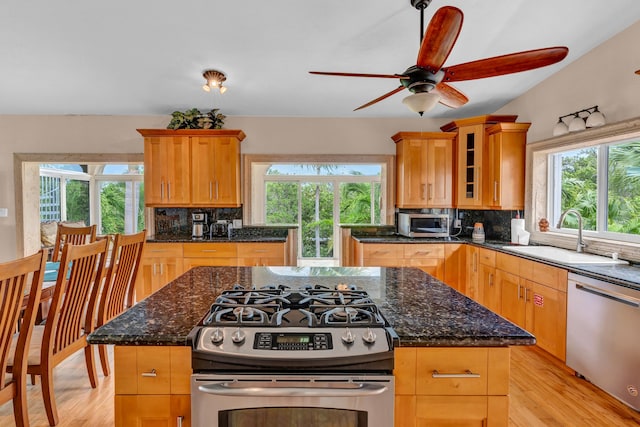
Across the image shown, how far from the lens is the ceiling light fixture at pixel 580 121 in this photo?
8.89 feet

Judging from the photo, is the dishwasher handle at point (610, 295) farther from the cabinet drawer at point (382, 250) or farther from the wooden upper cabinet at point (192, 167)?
the wooden upper cabinet at point (192, 167)

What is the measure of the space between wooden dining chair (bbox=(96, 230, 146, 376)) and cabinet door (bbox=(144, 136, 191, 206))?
1.64m

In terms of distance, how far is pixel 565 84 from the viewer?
124 inches

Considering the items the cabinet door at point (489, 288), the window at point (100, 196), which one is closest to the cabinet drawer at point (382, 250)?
the cabinet door at point (489, 288)

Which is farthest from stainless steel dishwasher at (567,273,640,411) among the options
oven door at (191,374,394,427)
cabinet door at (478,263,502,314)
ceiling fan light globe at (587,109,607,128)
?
oven door at (191,374,394,427)

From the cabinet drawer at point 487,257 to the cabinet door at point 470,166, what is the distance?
0.61 meters

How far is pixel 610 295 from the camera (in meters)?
2.06

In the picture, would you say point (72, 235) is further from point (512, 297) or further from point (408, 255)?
point (512, 297)

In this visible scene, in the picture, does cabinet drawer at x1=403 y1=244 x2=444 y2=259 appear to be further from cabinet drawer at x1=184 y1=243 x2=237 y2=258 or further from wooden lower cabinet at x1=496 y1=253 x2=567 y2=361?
cabinet drawer at x1=184 y1=243 x2=237 y2=258

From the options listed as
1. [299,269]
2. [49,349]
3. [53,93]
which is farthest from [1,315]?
[53,93]

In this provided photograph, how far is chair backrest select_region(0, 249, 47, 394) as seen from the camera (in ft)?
4.46

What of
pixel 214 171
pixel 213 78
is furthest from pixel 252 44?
pixel 214 171

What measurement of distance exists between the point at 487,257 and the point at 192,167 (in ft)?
11.5

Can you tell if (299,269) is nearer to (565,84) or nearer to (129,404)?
(129,404)
